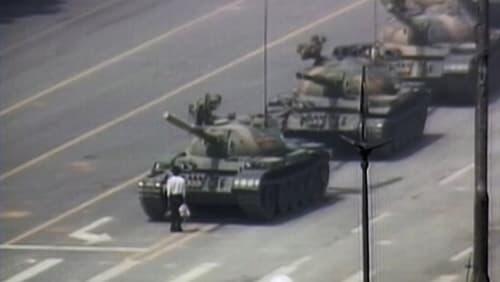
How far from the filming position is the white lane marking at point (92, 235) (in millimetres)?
51031

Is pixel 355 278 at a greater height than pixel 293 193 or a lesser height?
lesser

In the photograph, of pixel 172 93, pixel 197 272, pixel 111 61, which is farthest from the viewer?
pixel 111 61

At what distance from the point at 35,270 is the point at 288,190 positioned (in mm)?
5882

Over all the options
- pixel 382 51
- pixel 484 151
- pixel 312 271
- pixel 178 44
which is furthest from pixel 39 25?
pixel 484 151

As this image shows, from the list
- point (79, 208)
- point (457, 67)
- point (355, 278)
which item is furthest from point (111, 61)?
point (355, 278)

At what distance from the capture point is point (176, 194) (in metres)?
50.5

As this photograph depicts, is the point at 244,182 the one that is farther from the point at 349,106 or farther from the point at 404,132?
the point at 404,132

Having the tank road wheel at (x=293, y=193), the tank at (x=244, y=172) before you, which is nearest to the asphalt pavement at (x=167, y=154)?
the tank road wheel at (x=293, y=193)

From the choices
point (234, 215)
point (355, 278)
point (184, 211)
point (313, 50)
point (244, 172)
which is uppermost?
point (313, 50)

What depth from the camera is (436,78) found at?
179 feet

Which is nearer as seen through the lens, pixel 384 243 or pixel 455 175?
pixel 384 243

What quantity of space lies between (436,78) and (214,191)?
279 inches

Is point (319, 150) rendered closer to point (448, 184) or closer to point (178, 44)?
point (448, 184)

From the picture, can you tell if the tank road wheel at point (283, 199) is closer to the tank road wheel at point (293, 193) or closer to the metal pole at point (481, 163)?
the tank road wheel at point (293, 193)
